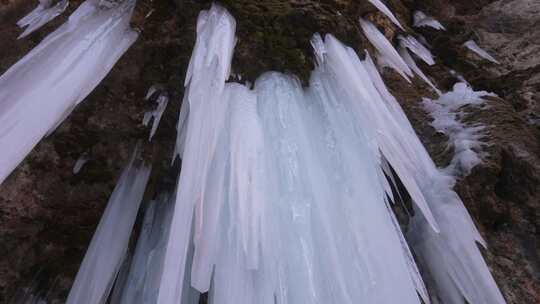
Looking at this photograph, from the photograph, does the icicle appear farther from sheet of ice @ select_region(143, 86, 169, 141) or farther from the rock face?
sheet of ice @ select_region(143, 86, 169, 141)

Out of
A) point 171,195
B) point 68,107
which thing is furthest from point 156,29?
point 171,195

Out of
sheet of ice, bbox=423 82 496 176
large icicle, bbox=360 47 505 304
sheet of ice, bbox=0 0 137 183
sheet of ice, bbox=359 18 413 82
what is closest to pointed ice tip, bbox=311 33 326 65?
large icicle, bbox=360 47 505 304

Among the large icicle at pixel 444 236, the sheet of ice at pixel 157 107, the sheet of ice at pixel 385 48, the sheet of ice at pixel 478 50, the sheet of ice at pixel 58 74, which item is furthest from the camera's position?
the sheet of ice at pixel 478 50

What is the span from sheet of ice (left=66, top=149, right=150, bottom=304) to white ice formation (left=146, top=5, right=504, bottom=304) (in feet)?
0.50

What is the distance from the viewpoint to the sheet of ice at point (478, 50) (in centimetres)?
369

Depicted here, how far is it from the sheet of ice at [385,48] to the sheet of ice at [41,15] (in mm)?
1924

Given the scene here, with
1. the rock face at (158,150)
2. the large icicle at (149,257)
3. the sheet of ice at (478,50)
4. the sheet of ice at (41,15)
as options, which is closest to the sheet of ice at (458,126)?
the rock face at (158,150)

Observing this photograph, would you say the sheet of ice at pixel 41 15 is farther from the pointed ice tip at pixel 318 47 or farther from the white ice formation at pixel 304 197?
the pointed ice tip at pixel 318 47

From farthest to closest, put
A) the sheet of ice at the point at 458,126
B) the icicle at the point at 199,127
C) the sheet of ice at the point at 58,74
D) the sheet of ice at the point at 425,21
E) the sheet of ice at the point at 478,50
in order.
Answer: the sheet of ice at the point at 425,21 < the sheet of ice at the point at 478,50 < the sheet of ice at the point at 458,126 < the sheet of ice at the point at 58,74 < the icicle at the point at 199,127

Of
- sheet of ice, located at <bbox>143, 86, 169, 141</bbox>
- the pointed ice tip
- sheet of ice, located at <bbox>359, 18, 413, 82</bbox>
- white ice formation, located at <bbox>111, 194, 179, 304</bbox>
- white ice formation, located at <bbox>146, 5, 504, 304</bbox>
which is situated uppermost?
the pointed ice tip

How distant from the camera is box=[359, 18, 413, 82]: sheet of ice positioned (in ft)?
9.21

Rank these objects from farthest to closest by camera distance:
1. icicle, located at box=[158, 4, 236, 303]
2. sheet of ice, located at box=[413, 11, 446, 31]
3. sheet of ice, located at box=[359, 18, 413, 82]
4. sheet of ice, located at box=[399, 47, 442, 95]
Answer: sheet of ice, located at box=[413, 11, 446, 31] → sheet of ice, located at box=[399, 47, 442, 95] → sheet of ice, located at box=[359, 18, 413, 82] → icicle, located at box=[158, 4, 236, 303]

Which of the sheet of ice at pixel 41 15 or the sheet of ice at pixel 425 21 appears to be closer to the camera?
the sheet of ice at pixel 41 15

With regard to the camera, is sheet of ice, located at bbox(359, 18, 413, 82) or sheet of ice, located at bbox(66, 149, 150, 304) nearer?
sheet of ice, located at bbox(66, 149, 150, 304)
